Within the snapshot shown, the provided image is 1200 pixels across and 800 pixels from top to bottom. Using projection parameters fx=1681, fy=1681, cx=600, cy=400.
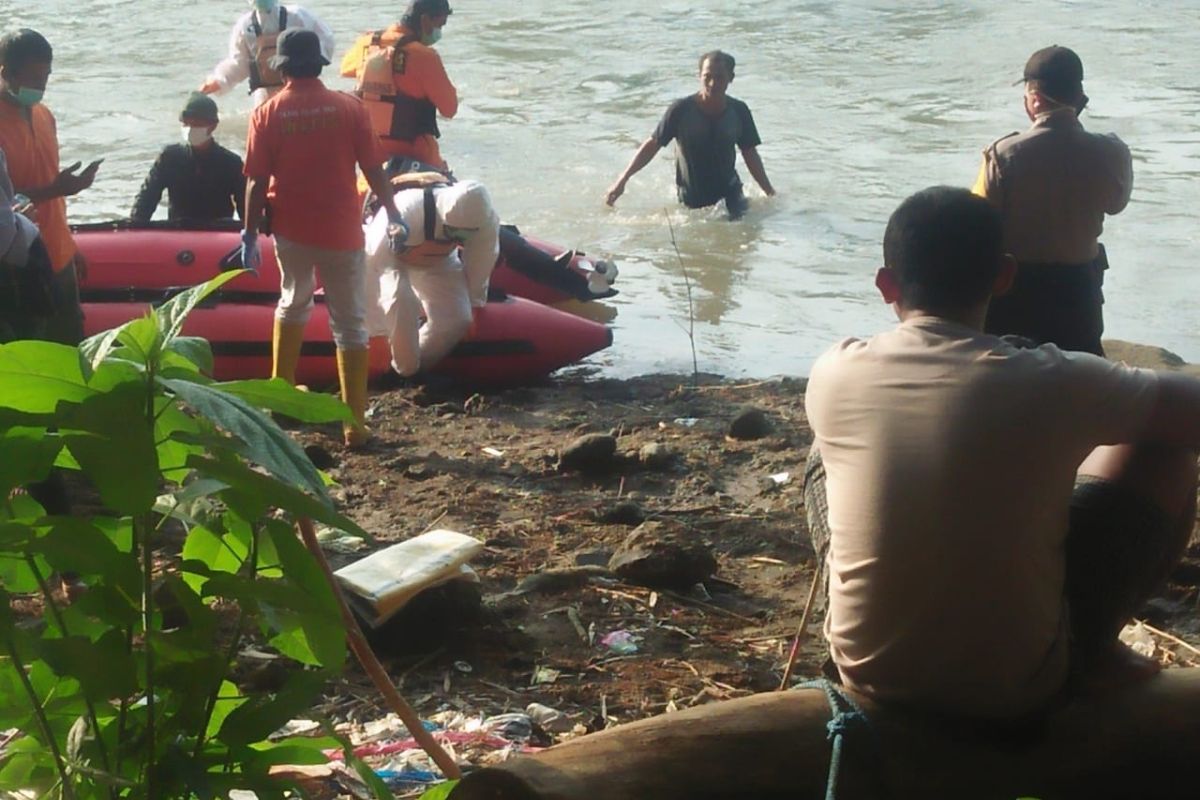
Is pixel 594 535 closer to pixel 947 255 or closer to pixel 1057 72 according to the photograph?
pixel 1057 72

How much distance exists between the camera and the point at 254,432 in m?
2.08

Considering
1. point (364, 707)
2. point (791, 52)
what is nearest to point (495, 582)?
point (364, 707)

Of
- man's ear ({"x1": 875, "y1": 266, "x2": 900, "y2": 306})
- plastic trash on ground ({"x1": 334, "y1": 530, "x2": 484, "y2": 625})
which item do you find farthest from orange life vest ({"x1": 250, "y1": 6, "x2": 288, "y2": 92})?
man's ear ({"x1": 875, "y1": 266, "x2": 900, "y2": 306})

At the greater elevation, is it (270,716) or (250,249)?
(270,716)

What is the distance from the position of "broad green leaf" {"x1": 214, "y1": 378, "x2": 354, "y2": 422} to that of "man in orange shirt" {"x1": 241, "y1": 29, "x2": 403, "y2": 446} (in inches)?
183

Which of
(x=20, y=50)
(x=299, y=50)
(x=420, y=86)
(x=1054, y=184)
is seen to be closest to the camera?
(x=1054, y=184)

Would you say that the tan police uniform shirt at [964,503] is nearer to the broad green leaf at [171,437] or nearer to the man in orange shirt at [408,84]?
the broad green leaf at [171,437]

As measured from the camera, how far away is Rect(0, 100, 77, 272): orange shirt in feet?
20.1

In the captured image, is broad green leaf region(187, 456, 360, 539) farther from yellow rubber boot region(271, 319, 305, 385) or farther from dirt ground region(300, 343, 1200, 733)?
yellow rubber boot region(271, 319, 305, 385)

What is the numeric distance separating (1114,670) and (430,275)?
5417 millimetres

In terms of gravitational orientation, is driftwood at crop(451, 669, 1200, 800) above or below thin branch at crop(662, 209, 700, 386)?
above

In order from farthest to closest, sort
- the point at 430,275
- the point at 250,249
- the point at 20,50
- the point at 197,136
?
the point at 197,136 < the point at 430,275 < the point at 250,249 < the point at 20,50

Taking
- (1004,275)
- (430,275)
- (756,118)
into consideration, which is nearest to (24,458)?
(1004,275)

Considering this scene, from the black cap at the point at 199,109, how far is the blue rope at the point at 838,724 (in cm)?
637
